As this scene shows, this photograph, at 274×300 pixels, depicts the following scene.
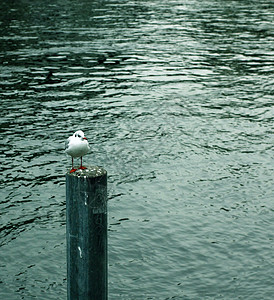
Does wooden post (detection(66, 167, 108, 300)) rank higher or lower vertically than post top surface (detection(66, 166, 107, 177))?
lower

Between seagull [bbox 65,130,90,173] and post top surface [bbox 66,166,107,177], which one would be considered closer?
post top surface [bbox 66,166,107,177]

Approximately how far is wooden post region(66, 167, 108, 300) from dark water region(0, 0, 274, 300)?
3318 millimetres

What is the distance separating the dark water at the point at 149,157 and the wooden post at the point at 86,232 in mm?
3318

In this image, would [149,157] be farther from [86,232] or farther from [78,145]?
[86,232]

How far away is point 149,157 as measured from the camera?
52.2ft

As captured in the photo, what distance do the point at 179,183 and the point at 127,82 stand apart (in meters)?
10.2

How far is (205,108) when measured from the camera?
20312 mm

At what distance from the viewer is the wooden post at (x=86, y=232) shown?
6.59m

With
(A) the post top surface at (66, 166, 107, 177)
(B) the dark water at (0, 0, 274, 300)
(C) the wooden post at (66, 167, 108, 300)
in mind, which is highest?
(A) the post top surface at (66, 166, 107, 177)

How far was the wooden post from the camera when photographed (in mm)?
6586

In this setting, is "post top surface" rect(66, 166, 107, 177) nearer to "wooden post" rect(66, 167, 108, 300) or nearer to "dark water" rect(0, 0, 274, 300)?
"wooden post" rect(66, 167, 108, 300)

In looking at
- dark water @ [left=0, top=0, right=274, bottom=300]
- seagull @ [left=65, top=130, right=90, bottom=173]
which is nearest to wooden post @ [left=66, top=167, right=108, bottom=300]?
seagull @ [left=65, top=130, right=90, bottom=173]

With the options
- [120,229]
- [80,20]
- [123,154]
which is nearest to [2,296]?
[120,229]

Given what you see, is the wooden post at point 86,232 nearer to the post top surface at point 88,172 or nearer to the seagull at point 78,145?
the post top surface at point 88,172
